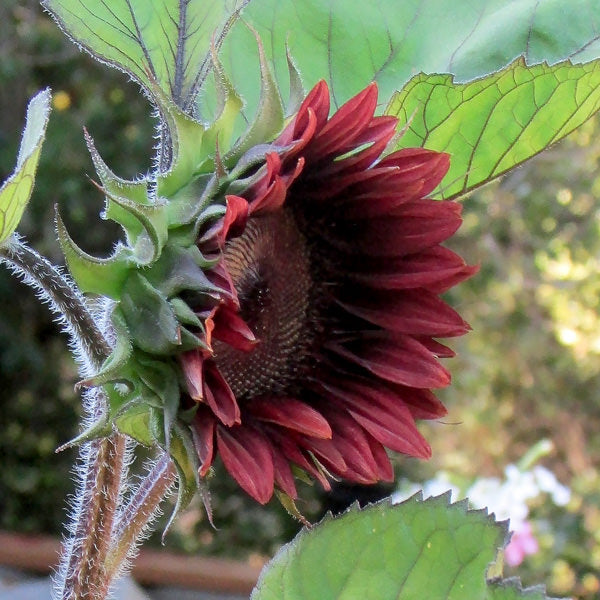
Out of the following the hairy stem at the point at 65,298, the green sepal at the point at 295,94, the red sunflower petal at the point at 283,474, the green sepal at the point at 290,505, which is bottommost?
the green sepal at the point at 290,505

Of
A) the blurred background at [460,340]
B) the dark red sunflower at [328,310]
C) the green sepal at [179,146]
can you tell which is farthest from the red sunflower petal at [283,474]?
the blurred background at [460,340]

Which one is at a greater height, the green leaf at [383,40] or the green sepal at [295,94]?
the green leaf at [383,40]

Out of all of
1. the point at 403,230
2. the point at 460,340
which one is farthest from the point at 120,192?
the point at 460,340

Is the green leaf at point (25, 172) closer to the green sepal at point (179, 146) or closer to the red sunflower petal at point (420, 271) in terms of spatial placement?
the green sepal at point (179, 146)

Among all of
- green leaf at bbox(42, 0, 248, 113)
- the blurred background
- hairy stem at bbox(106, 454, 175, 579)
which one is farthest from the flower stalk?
the blurred background

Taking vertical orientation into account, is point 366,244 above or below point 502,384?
below

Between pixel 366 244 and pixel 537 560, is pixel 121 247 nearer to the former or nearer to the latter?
pixel 366 244

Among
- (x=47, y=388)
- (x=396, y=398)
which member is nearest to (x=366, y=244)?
(x=396, y=398)

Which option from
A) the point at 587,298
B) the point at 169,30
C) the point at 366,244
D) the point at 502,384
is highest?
the point at 587,298
